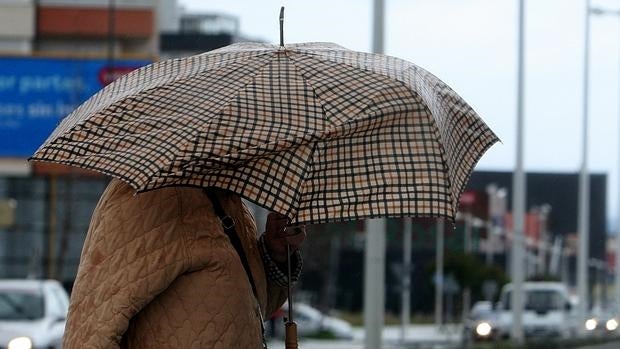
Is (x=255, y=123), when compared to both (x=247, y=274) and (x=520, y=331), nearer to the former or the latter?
(x=247, y=274)

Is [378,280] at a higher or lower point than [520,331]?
higher

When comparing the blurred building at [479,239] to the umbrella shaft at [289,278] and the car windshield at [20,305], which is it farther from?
the umbrella shaft at [289,278]

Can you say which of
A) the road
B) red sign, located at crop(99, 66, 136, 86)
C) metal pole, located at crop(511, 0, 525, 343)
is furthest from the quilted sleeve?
red sign, located at crop(99, 66, 136, 86)

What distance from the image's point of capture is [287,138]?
389 cm

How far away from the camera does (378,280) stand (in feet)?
63.5

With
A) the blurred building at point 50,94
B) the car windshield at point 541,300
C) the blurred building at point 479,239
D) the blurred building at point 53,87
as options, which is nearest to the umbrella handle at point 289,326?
the car windshield at point 541,300

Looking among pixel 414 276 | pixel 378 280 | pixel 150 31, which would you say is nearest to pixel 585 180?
pixel 150 31

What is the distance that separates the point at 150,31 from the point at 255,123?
49.0 meters

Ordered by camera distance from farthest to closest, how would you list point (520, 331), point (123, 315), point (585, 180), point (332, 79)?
point (585, 180) < point (520, 331) < point (332, 79) < point (123, 315)

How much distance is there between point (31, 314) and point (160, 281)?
1626 cm

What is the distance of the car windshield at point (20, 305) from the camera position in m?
19.8

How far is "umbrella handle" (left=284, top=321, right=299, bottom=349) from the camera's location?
4199 mm

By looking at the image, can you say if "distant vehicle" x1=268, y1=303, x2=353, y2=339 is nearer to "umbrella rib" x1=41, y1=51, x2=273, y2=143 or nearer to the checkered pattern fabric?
"umbrella rib" x1=41, y1=51, x2=273, y2=143

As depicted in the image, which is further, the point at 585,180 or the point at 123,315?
the point at 585,180
